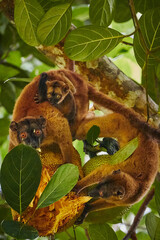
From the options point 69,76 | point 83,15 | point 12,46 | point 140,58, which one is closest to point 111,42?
point 140,58

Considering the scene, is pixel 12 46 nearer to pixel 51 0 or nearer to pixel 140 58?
pixel 51 0

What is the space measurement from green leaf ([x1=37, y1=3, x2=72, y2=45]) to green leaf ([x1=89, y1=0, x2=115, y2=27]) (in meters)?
0.21

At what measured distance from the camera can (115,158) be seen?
811 millimetres

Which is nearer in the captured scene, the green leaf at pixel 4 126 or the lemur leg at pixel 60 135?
the lemur leg at pixel 60 135

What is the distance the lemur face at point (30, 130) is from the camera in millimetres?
801

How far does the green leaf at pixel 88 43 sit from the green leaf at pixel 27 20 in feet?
0.53

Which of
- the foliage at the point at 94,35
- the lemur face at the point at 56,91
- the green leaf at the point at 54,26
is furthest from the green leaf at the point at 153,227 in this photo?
the green leaf at the point at 54,26

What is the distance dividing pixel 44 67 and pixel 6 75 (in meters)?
0.19

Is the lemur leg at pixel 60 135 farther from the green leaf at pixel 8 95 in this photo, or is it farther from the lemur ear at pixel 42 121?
the green leaf at pixel 8 95

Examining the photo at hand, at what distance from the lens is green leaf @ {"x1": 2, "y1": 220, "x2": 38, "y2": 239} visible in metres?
0.80

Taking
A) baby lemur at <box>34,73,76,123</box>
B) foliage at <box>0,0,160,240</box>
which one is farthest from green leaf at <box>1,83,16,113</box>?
baby lemur at <box>34,73,76,123</box>

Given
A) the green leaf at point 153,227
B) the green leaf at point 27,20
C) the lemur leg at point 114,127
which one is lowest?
the green leaf at point 153,227

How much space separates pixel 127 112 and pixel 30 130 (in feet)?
0.85

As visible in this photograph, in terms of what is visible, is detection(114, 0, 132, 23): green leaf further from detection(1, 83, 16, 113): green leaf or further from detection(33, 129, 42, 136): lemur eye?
detection(33, 129, 42, 136): lemur eye
